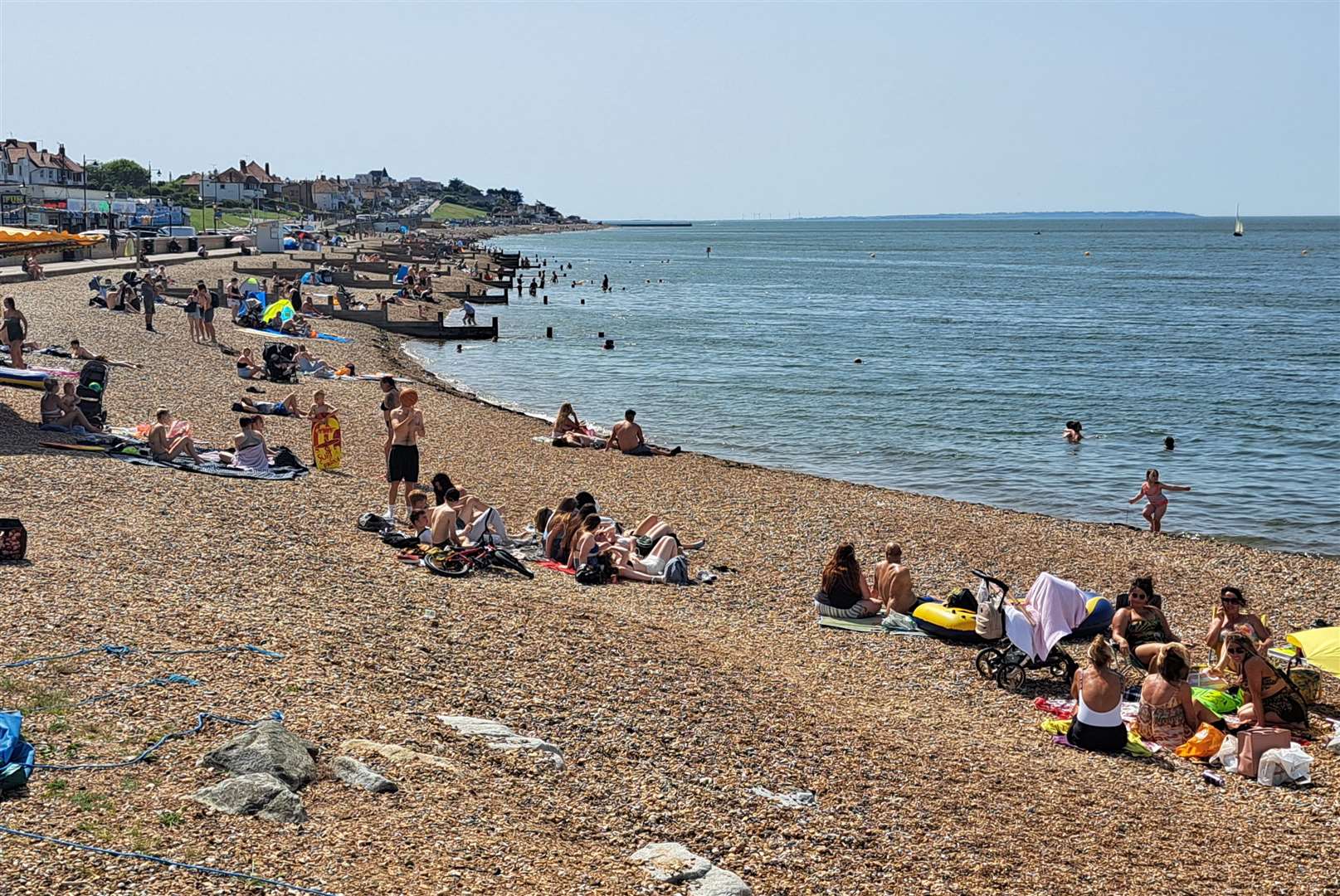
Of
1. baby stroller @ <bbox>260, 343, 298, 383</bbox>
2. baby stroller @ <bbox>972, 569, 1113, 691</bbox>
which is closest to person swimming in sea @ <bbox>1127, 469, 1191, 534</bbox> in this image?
baby stroller @ <bbox>972, 569, 1113, 691</bbox>

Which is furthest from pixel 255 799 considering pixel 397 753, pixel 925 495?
pixel 925 495

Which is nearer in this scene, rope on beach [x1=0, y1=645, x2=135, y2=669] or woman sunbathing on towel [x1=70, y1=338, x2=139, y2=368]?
rope on beach [x1=0, y1=645, x2=135, y2=669]

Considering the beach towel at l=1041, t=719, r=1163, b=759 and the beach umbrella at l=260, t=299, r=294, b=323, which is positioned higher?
the beach umbrella at l=260, t=299, r=294, b=323

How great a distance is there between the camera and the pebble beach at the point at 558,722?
6473 mm

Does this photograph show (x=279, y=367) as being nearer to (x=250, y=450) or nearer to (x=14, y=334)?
(x=14, y=334)

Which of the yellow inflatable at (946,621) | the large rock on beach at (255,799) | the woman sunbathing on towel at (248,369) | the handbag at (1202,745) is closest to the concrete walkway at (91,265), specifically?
the woman sunbathing on towel at (248,369)

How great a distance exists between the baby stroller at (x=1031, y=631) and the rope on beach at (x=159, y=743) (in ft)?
20.4

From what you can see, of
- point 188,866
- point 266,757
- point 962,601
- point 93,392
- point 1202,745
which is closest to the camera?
point 188,866

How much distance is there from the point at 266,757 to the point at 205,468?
994cm

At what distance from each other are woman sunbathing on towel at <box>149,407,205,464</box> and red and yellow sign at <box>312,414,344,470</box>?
1.61 meters

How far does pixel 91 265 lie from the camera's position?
51.6 meters

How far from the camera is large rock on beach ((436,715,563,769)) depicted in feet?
25.9

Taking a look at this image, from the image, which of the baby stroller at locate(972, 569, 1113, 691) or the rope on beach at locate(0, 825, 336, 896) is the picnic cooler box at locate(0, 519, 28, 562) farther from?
the baby stroller at locate(972, 569, 1113, 691)

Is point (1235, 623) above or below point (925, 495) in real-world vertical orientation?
above
